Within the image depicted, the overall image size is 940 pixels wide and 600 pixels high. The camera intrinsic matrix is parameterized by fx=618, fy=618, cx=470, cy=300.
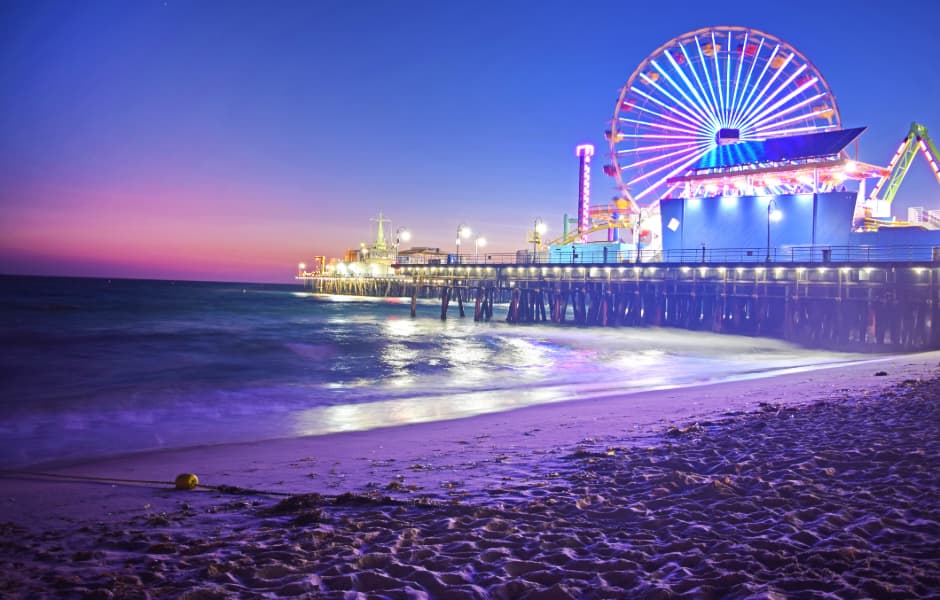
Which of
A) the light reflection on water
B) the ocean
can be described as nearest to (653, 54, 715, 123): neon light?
the ocean

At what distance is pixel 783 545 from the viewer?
3.99m

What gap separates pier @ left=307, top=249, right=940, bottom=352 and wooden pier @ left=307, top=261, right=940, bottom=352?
0.04 metres

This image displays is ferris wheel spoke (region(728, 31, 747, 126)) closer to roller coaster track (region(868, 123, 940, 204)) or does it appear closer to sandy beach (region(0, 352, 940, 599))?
roller coaster track (region(868, 123, 940, 204))

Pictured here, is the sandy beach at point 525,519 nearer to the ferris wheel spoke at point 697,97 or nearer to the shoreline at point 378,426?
the shoreline at point 378,426

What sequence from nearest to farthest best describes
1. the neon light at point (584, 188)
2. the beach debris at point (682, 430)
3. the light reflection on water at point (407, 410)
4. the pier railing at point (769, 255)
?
the beach debris at point (682, 430), the light reflection on water at point (407, 410), the pier railing at point (769, 255), the neon light at point (584, 188)

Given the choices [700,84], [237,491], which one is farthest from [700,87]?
[237,491]

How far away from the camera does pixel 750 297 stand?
33.2 m

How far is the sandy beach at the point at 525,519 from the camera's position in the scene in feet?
11.9

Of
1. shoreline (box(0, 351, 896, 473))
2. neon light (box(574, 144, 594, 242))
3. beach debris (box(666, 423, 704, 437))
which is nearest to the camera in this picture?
beach debris (box(666, 423, 704, 437))

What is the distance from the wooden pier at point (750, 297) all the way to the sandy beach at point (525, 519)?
2246 centimetres

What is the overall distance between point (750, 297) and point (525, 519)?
105ft

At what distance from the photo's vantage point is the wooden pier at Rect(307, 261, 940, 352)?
27.0 meters

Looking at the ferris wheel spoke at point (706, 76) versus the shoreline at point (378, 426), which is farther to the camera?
the ferris wheel spoke at point (706, 76)

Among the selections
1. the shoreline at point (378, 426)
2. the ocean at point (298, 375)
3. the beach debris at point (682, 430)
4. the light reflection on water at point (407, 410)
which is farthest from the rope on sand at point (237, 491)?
the light reflection on water at point (407, 410)
